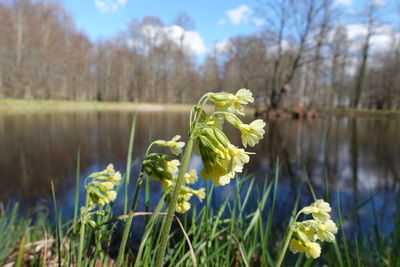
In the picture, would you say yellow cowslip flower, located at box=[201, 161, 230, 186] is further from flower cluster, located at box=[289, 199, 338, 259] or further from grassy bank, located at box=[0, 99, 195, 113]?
grassy bank, located at box=[0, 99, 195, 113]

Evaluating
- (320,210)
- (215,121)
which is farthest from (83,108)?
(320,210)

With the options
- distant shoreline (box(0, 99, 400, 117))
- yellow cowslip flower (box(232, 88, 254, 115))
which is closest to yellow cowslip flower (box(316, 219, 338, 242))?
yellow cowslip flower (box(232, 88, 254, 115))

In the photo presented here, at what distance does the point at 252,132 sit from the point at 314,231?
0.43 meters

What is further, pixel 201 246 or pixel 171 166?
pixel 201 246

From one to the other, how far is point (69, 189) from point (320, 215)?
476 centimetres

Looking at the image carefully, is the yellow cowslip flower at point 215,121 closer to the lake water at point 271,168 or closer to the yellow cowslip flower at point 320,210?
the yellow cowslip flower at point 320,210

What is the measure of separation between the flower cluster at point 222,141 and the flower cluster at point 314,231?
12.6 inches

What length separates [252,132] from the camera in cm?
81

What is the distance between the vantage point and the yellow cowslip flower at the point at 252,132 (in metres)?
0.79

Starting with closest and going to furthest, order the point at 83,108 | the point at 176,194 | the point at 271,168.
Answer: the point at 176,194 → the point at 271,168 → the point at 83,108

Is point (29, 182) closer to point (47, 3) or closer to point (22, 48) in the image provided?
point (22, 48)

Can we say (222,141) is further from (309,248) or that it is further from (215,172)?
(309,248)

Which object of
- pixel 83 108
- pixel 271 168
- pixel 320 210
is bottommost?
pixel 271 168

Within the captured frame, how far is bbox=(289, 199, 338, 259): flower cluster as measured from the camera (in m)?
0.87
